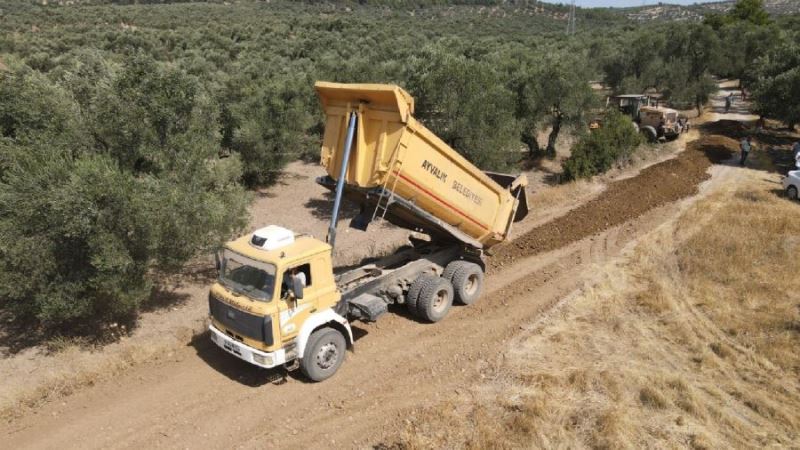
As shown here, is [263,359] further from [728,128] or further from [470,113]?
[728,128]

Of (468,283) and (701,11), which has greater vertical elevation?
(701,11)

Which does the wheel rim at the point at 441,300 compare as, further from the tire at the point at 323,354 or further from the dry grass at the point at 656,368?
the tire at the point at 323,354

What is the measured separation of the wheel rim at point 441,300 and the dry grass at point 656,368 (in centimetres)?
166

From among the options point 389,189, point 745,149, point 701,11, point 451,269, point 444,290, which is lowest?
point 444,290

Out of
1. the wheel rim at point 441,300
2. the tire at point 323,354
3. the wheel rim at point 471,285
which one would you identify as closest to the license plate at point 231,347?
the tire at point 323,354

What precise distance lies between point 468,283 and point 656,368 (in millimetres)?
3983

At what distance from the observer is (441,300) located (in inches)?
415

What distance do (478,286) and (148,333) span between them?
703 cm

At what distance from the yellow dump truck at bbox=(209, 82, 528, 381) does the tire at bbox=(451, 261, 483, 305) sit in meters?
0.03

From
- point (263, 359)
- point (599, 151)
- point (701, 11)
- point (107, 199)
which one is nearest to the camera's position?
point (263, 359)

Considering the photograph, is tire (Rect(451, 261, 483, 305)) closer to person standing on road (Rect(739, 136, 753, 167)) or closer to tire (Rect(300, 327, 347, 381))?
tire (Rect(300, 327, 347, 381))

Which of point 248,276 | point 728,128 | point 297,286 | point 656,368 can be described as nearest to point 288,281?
point 297,286

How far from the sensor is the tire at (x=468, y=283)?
35.5 feet

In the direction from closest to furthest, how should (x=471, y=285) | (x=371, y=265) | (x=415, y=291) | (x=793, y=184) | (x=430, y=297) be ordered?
1. (x=430, y=297)
2. (x=415, y=291)
3. (x=371, y=265)
4. (x=471, y=285)
5. (x=793, y=184)
